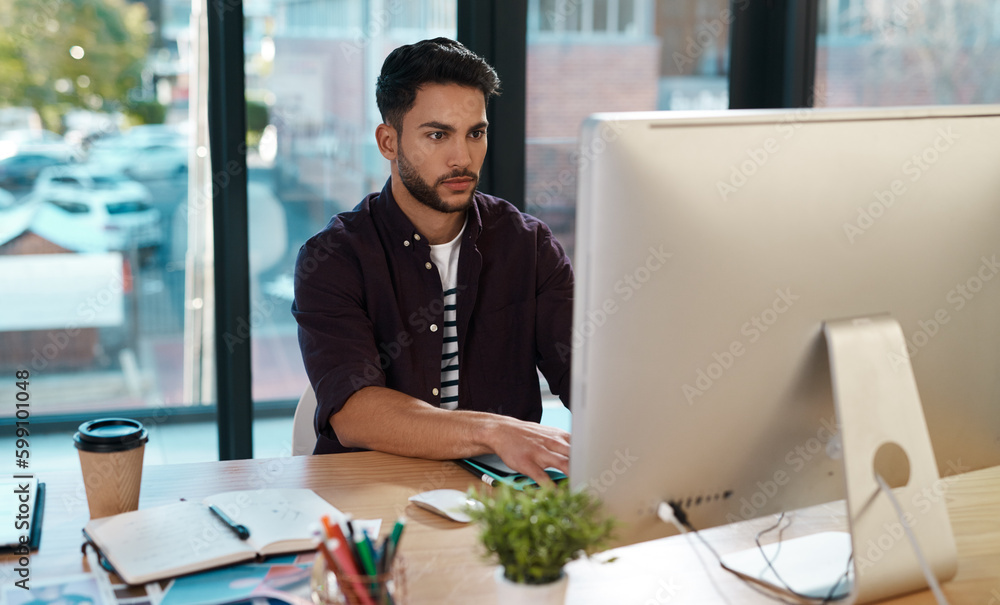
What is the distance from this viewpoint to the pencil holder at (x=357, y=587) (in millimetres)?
832

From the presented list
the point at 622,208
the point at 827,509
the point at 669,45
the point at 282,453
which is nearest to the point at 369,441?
the point at 827,509

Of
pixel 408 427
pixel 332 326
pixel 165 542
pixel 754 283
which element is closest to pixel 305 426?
pixel 332 326

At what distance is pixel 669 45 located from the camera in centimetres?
276

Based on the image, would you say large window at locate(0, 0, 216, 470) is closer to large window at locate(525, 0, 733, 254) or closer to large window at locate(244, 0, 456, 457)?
large window at locate(244, 0, 456, 457)

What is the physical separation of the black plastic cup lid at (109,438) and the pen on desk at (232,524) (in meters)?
0.13

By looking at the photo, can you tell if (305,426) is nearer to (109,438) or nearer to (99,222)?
(109,438)

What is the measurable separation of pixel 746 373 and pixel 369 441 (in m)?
0.76

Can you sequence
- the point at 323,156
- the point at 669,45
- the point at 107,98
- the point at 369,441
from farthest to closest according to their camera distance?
the point at 669,45 → the point at 323,156 → the point at 107,98 → the point at 369,441

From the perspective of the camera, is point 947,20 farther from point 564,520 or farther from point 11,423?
point 11,423

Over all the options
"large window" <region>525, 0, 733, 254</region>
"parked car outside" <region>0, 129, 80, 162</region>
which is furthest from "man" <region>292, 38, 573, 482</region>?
"parked car outside" <region>0, 129, 80, 162</region>

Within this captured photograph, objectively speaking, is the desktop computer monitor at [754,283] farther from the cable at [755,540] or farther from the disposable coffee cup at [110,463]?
the disposable coffee cup at [110,463]

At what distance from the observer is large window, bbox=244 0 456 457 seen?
2484mm

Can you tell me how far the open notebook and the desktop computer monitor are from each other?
0.45 meters

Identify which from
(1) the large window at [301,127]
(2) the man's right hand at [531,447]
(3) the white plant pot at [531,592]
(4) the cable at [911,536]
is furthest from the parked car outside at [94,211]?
(4) the cable at [911,536]
